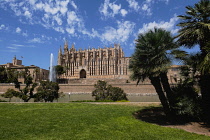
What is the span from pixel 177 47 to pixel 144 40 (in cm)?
167

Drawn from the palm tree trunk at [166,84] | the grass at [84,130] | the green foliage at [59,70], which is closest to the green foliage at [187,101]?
the palm tree trunk at [166,84]

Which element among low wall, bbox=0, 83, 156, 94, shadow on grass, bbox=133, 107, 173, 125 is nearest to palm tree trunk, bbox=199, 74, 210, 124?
shadow on grass, bbox=133, 107, 173, 125

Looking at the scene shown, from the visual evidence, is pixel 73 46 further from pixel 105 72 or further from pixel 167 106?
pixel 167 106

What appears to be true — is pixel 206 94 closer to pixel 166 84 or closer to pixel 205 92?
pixel 205 92

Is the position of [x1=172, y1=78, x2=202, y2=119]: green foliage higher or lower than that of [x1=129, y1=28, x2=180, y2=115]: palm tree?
lower

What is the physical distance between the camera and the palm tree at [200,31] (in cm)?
848

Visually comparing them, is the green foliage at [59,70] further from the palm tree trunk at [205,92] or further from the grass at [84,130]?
the palm tree trunk at [205,92]

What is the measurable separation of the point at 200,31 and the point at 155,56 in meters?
2.28

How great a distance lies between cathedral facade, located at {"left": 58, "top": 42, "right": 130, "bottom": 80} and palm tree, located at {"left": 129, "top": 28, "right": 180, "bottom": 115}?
185 feet

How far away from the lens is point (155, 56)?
8.84m

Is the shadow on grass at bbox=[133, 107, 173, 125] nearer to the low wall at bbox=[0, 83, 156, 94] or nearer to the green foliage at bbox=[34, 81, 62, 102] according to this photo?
the green foliage at bbox=[34, 81, 62, 102]

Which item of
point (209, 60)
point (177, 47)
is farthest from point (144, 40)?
point (209, 60)

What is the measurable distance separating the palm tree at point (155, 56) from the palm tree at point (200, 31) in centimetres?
80

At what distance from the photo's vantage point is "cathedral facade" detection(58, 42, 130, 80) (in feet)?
231
